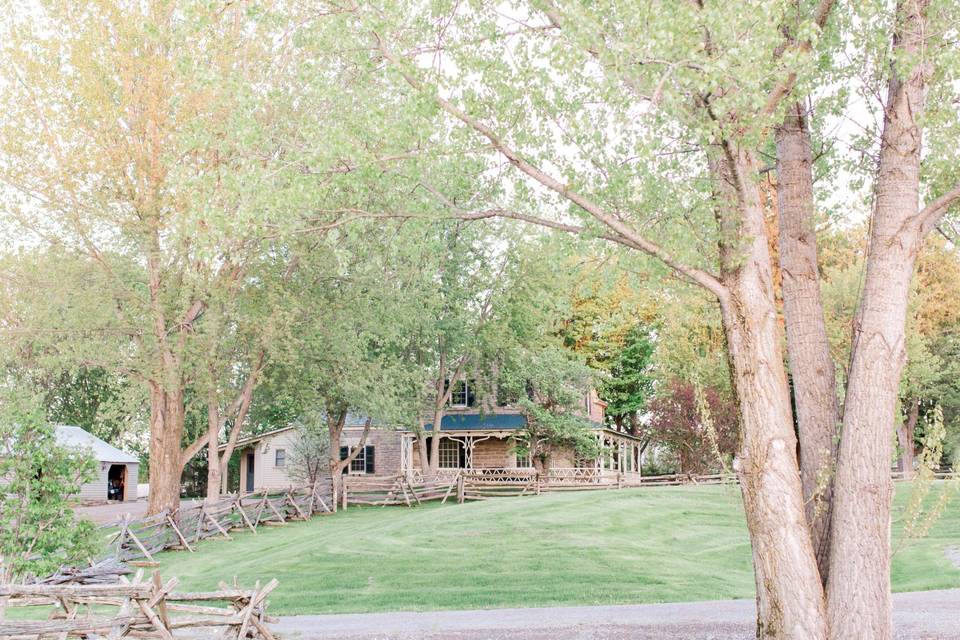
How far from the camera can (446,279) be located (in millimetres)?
34750

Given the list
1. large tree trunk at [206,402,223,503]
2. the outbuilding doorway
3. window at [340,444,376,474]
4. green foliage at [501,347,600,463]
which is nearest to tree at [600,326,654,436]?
Answer: green foliage at [501,347,600,463]

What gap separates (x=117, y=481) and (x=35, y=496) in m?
36.2

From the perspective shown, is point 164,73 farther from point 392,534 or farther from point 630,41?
point 630,41

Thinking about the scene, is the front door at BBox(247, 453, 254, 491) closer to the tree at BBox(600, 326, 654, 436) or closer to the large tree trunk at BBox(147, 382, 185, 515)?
the tree at BBox(600, 326, 654, 436)

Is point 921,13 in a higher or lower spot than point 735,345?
higher

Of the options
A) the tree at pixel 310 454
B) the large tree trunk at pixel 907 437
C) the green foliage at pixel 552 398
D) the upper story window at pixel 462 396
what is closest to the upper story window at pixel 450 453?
the upper story window at pixel 462 396

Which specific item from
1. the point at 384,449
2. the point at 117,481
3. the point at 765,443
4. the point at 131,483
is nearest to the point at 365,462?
the point at 384,449

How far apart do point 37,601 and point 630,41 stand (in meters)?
9.27

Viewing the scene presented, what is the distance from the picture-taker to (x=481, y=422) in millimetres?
39406

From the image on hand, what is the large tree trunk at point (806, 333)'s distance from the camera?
28.4ft

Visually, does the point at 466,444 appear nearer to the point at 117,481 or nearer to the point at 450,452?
the point at 450,452

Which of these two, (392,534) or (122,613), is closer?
(122,613)

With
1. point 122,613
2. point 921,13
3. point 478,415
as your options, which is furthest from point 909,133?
point 478,415

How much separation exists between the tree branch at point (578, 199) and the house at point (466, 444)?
1106 inches
